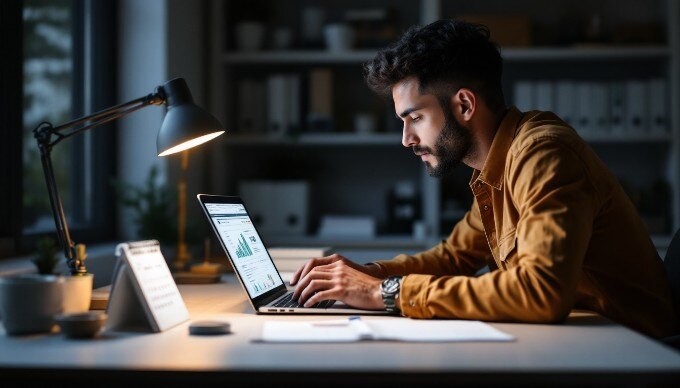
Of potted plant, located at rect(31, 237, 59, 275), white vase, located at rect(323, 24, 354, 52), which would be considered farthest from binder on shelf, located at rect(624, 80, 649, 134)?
potted plant, located at rect(31, 237, 59, 275)

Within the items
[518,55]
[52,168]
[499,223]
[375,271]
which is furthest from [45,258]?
[518,55]

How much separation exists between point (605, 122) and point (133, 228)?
7.27ft

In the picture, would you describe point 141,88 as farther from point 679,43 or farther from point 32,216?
point 679,43

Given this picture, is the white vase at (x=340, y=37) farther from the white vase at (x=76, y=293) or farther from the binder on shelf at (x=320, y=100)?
the white vase at (x=76, y=293)

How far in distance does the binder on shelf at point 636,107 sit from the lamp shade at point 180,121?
Result: 2683 millimetres

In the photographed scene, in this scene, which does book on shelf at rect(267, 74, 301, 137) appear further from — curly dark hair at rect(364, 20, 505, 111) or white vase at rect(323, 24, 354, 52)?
curly dark hair at rect(364, 20, 505, 111)

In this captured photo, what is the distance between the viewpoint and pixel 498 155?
1645 millimetres

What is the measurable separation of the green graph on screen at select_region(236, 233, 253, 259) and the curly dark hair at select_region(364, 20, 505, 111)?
19.8 inches

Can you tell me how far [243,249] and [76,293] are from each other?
45cm

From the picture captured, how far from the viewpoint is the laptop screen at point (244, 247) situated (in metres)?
1.52

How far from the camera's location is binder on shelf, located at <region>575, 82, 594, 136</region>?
141 inches

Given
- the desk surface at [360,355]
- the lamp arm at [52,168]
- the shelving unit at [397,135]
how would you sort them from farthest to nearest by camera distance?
the shelving unit at [397,135] < the lamp arm at [52,168] < the desk surface at [360,355]

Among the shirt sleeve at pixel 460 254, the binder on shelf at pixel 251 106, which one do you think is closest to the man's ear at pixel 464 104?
the shirt sleeve at pixel 460 254

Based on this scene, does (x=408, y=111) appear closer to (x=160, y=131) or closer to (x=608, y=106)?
(x=160, y=131)
